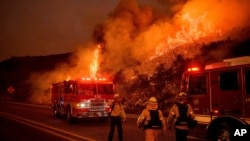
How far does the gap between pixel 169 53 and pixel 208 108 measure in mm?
20436

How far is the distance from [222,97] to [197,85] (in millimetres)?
1243

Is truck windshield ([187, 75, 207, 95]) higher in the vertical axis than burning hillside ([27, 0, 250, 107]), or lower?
lower

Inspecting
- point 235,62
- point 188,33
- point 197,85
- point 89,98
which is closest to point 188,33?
point 188,33

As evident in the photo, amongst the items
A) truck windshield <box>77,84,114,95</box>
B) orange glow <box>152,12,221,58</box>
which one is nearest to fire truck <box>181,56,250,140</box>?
A: truck windshield <box>77,84,114,95</box>

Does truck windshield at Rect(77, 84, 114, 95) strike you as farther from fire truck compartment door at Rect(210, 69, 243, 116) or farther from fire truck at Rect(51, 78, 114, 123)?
fire truck compartment door at Rect(210, 69, 243, 116)

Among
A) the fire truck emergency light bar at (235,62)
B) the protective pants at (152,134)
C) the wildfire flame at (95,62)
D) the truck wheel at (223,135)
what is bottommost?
the truck wheel at (223,135)

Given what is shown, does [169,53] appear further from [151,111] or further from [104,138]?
[151,111]

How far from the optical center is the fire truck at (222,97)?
9.49m

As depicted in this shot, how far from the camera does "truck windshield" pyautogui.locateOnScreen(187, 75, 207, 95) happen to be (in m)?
11.1

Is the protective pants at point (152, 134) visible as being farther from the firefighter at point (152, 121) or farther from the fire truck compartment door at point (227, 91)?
the fire truck compartment door at point (227, 91)

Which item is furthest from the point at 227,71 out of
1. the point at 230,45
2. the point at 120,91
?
the point at 120,91

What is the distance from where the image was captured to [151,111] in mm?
7605

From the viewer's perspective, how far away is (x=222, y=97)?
33.6 feet

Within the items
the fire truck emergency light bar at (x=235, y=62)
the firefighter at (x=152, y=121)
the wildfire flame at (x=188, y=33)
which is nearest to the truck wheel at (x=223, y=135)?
the fire truck emergency light bar at (x=235, y=62)
